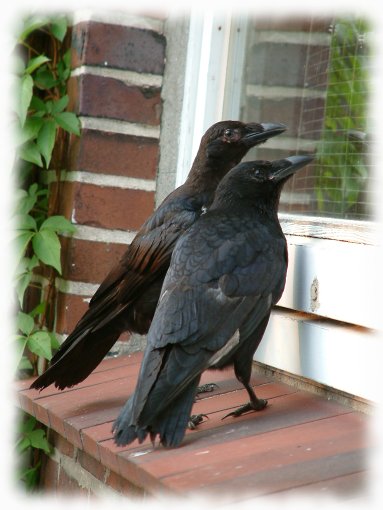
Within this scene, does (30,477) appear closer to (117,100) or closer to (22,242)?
(22,242)

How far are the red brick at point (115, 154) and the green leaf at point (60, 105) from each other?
0.12m

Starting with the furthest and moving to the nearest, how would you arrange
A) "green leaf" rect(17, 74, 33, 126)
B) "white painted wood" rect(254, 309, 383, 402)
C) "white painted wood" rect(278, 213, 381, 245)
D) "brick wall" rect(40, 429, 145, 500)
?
"green leaf" rect(17, 74, 33, 126)
"brick wall" rect(40, 429, 145, 500)
"white painted wood" rect(278, 213, 381, 245)
"white painted wood" rect(254, 309, 383, 402)

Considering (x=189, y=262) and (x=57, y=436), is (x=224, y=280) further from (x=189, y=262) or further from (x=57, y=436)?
(x=57, y=436)

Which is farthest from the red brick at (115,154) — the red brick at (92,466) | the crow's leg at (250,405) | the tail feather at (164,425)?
the tail feather at (164,425)

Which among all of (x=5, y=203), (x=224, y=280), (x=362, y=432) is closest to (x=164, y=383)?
Answer: (x=224, y=280)

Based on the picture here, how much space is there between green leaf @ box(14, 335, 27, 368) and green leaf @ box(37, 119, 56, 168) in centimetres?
62

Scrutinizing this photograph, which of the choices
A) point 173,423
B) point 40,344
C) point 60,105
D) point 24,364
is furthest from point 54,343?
point 173,423

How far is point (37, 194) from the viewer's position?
322cm

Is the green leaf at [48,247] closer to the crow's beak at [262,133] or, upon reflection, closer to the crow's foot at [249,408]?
the crow's beak at [262,133]

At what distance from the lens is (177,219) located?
105 inches

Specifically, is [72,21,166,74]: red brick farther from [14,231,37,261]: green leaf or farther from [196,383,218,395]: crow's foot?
[196,383,218,395]: crow's foot

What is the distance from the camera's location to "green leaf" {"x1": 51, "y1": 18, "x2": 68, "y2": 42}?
3145 millimetres

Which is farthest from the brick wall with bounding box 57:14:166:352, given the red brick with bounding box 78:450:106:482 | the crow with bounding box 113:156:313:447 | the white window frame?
the crow with bounding box 113:156:313:447

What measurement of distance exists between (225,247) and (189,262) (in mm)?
103
